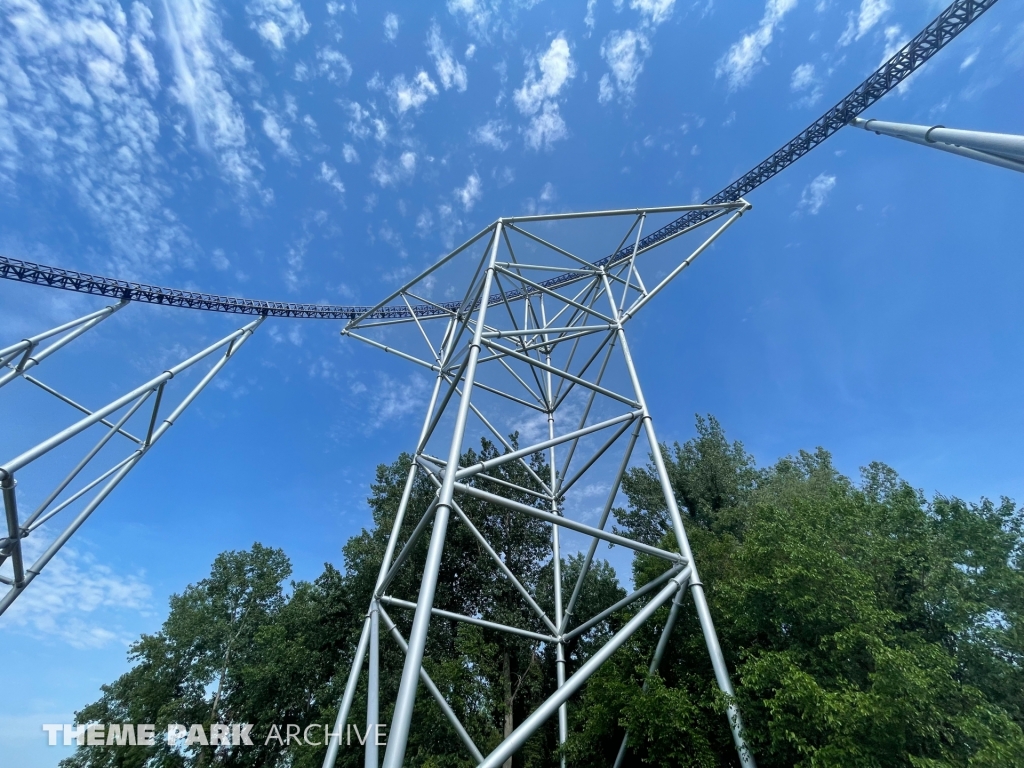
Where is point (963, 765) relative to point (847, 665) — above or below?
below

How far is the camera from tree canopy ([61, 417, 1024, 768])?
5.73 metres

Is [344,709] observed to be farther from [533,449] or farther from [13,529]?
[13,529]

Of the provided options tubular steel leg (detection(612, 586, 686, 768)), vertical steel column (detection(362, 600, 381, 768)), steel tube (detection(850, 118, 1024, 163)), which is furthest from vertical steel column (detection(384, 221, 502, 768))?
steel tube (detection(850, 118, 1024, 163))


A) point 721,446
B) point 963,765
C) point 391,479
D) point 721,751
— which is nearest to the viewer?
point 963,765

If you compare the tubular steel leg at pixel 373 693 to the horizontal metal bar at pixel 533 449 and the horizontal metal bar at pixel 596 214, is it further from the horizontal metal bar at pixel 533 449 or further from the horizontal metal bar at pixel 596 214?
the horizontal metal bar at pixel 596 214

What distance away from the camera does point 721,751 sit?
27.7ft

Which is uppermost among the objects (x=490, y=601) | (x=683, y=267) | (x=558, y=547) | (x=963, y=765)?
(x=683, y=267)

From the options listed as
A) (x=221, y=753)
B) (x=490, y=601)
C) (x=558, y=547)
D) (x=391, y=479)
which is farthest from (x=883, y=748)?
(x=221, y=753)

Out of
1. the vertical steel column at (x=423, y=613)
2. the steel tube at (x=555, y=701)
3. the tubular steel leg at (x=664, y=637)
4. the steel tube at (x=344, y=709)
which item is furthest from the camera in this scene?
the steel tube at (x=344, y=709)

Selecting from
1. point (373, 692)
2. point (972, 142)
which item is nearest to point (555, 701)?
point (373, 692)

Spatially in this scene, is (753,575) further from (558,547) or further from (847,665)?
(558,547)

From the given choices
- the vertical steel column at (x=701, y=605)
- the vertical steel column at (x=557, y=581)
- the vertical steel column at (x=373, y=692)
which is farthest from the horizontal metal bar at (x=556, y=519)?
the vertical steel column at (x=373, y=692)

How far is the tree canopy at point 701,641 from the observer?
5734 millimetres

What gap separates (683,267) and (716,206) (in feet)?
5.26
